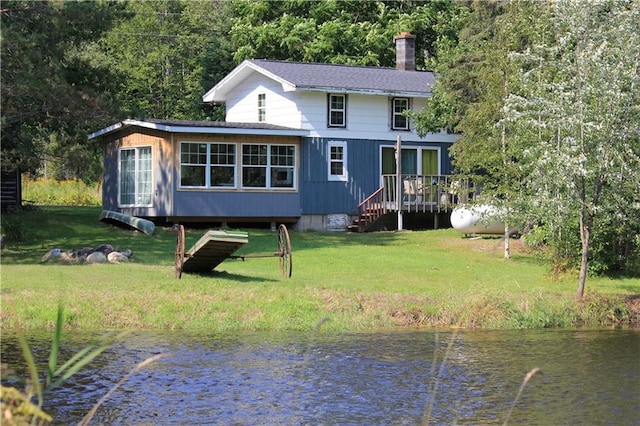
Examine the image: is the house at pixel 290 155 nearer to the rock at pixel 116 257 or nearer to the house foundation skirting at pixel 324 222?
the house foundation skirting at pixel 324 222

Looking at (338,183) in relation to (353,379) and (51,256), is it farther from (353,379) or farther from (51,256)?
(353,379)

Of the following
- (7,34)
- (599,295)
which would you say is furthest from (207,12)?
(599,295)

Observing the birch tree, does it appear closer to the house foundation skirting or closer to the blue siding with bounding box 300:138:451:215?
the blue siding with bounding box 300:138:451:215

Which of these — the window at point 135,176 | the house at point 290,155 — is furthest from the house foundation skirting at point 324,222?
the window at point 135,176

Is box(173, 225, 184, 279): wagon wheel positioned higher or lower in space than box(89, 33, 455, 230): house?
lower

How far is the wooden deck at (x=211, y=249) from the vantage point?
1927 cm

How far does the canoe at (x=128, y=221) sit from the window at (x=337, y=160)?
290 inches

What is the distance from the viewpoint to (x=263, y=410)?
1219cm

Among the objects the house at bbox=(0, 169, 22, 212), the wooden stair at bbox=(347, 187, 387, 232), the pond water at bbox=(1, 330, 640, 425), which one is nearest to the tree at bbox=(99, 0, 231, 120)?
the house at bbox=(0, 169, 22, 212)

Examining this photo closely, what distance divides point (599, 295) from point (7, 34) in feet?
49.1

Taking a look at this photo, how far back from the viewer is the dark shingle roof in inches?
1419

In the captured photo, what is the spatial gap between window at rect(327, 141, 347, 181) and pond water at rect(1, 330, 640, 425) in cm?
1792

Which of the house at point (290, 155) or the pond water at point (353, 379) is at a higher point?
the house at point (290, 155)

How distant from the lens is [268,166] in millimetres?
34719
